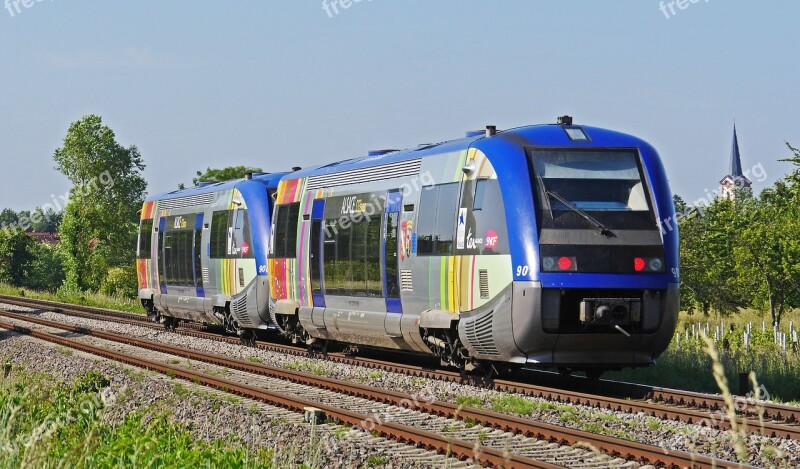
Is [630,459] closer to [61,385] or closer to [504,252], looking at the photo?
[504,252]

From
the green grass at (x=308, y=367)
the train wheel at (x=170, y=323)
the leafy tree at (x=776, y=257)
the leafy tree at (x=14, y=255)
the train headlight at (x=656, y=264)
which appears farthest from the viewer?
the leafy tree at (x=14, y=255)

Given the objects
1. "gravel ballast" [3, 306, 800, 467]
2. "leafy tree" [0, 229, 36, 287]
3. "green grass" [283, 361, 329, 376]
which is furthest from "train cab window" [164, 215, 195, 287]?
"leafy tree" [0, 229, 36, 287]

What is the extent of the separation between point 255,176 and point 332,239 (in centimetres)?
592

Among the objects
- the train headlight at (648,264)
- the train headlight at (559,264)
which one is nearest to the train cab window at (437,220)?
the train headlight at (559,264)

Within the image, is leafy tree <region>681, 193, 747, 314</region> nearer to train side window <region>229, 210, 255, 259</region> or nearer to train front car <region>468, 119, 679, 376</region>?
train side window <region>229, 210, 255, 259</region>

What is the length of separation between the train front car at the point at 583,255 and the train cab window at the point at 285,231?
6784 millimetres

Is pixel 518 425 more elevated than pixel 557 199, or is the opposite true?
pixel 557 199

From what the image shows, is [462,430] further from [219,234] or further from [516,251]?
[219,234]

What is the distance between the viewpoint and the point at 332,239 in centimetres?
1830

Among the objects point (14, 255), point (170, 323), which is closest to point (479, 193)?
point (170, 323)

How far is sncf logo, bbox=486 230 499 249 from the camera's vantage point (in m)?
13.4

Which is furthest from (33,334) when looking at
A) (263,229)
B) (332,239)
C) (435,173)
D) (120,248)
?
(120,248)

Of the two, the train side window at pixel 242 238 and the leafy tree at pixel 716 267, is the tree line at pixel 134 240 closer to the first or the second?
the leafy tree at pixel 716 267

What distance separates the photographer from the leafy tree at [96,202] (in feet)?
267
